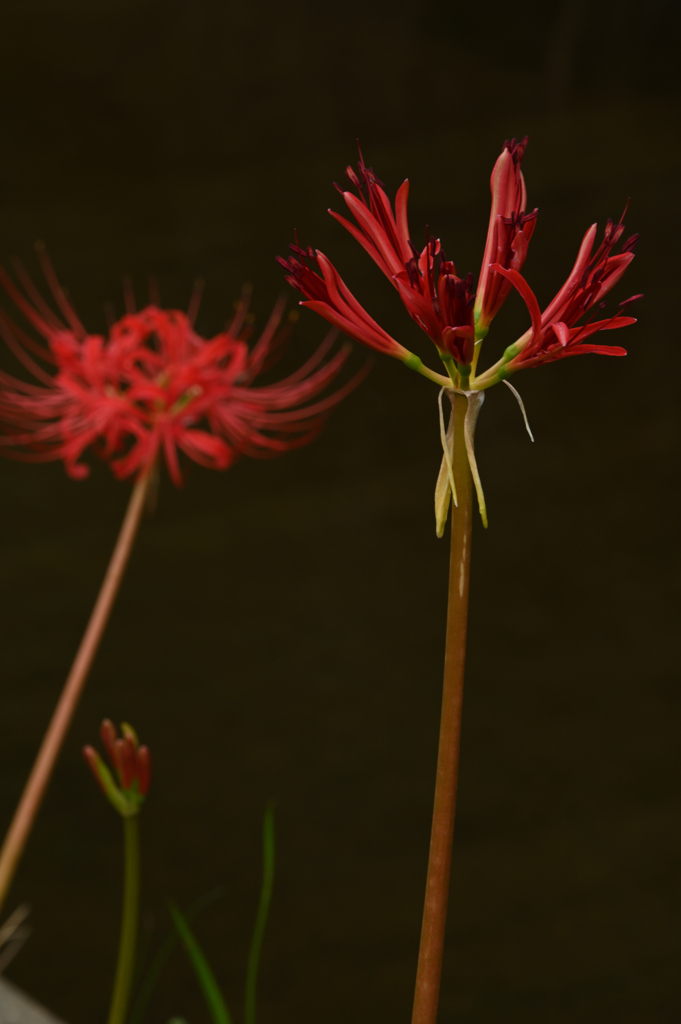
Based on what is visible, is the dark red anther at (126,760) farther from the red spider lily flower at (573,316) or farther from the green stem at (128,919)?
the red spider lily flower at (573,316)

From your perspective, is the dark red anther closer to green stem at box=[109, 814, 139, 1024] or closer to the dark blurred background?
green stem at box=[109, 814, 139, 1024]

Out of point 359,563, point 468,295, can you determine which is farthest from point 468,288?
point 359,563

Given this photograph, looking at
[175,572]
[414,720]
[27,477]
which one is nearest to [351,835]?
[414,720]

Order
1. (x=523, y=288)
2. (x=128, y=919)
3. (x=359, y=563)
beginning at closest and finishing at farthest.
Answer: (x=523, y=288) → (x=128, y=919) → (x=359, y=563)

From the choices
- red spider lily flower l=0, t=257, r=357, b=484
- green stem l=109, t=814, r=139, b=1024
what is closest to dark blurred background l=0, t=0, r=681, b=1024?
red spider lily flower l=0, t=257, r=357, b=484

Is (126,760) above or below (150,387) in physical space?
below

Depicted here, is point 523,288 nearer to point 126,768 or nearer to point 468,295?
point 468,295

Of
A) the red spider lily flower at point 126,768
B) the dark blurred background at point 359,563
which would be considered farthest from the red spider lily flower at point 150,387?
the dark blurred background at point 359,563
